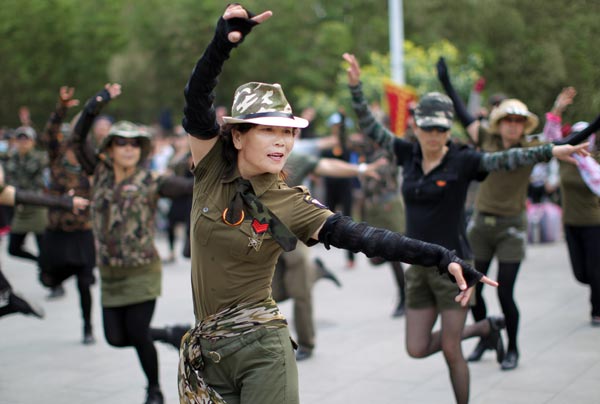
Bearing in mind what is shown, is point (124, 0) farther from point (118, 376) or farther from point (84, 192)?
point (118, 376)

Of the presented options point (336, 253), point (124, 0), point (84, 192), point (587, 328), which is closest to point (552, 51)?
point (336, 253)

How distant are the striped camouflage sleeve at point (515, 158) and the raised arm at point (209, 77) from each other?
2341mm

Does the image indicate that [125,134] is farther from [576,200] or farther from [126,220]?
[576,200]

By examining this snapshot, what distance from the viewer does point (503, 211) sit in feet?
22.4

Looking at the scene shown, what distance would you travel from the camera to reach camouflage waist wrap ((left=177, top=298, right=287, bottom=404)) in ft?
11.7

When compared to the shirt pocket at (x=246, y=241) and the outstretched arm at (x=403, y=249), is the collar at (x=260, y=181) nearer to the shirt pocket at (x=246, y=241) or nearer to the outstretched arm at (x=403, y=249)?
the shirt pocket at (x=246, y=241)

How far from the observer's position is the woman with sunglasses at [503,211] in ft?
21.8

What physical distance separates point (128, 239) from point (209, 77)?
286 cm

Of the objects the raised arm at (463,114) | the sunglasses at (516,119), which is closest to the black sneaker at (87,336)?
the raised arm at (463,114)

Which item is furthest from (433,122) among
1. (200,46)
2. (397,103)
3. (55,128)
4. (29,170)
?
(200,46)

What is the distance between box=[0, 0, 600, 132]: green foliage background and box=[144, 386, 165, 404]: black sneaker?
15.0m

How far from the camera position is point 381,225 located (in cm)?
970

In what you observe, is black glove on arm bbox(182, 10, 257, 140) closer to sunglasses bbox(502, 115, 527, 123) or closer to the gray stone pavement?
the gray stone pavement

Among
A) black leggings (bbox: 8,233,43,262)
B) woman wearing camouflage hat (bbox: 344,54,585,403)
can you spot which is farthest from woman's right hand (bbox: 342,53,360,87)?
black leggings (bbox: 8,233,43,262)
